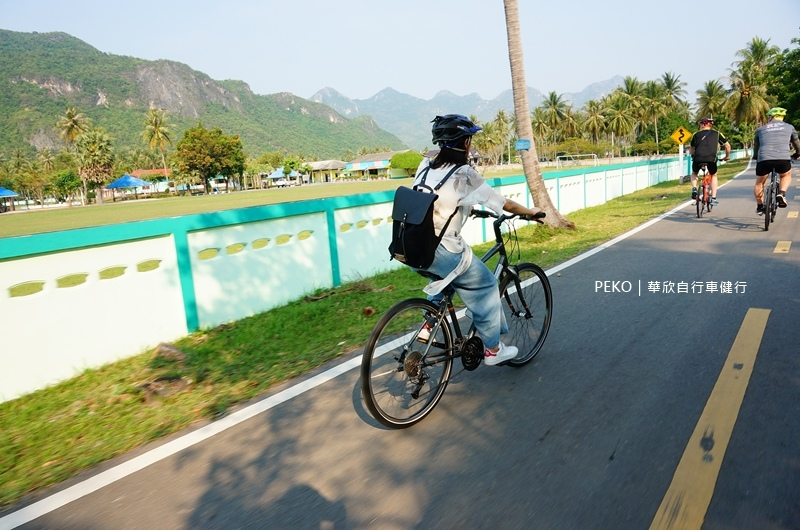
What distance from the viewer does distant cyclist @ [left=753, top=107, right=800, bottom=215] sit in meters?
9.56

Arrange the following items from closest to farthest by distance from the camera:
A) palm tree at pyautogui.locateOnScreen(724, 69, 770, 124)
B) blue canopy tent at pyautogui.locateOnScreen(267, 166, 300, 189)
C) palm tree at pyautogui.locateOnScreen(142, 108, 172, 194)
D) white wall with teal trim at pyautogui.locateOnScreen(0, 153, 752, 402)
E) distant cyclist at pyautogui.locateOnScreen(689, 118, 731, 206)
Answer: white wall with teal trim at pyautogui.locateOnScreen(0, 153, 752, 402) < distant cyclist at pyautogui.locateOnScreen(689, 118, 731, 206) < palm tree at pyautogui.locateOnScreen(724, 69, 770, 124) < palm tree at pyautogui.locateOnScreen(142, 108, 172, 194) < blue canopy tent at pyautogui.locateOnScreen(267, 166, 300, 189)

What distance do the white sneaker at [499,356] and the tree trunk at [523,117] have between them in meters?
7.74

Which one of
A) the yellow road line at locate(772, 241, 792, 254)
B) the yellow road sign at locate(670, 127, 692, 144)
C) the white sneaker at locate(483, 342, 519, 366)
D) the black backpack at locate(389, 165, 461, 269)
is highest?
the yellow road sign at locate(670, 127, 692, 144)

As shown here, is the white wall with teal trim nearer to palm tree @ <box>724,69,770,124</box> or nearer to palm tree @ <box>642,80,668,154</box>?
palm tree @ <box>724,69,770,124</box>

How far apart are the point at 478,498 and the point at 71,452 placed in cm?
257

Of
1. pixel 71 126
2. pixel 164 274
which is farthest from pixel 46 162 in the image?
pixel 164 274

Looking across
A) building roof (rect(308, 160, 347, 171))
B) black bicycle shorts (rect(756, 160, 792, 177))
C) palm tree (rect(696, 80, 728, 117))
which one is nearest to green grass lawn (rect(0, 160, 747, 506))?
black bicycle shorts (rect(756, 160, 792, 177))

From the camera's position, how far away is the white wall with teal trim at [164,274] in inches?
Result: 176

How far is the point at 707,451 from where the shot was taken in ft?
9.55

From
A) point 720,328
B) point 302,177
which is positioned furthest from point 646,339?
point 302,177

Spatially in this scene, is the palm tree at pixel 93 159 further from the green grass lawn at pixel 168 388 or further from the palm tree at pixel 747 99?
the green grass lawn at pixel 168 388

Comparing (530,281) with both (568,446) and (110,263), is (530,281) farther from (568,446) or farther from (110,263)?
(110,263)

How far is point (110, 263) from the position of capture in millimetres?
5078

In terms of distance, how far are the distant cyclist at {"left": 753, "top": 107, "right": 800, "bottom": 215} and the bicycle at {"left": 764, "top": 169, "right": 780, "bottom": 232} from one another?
79mm
